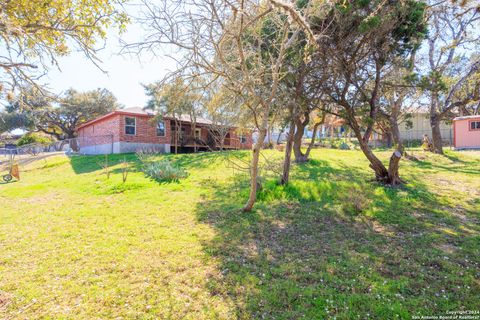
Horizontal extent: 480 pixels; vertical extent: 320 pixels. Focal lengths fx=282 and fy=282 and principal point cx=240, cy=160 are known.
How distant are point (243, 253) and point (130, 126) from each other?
57.0 ft

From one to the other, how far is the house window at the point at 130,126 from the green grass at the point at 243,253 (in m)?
11.5

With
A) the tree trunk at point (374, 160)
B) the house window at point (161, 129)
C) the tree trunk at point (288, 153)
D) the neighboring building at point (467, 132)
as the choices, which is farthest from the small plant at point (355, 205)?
the neighboring building at point (467, 132)

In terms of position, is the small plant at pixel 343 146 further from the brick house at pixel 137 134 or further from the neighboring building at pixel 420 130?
the neighboring building at pixel 420 130

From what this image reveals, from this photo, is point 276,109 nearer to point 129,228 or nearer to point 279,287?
point 129,228

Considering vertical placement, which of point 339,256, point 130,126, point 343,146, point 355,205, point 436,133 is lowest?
point 339,256

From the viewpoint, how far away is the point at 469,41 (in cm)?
1020

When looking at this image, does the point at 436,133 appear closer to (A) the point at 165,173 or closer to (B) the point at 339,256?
(A) the point at 165,173

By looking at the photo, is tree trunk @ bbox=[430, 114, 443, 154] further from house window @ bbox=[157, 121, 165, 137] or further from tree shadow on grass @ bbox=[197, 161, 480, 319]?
house window @ bbox=[157, 121, 165, 137]

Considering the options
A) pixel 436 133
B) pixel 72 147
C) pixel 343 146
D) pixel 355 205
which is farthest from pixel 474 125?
pixel 72 147

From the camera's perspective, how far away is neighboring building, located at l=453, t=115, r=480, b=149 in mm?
19844

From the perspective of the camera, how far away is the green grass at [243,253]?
9.52 ft

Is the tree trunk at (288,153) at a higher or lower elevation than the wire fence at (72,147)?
lower

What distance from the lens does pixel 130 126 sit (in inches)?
765

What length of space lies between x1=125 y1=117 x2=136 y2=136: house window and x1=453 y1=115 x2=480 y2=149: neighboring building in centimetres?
2273
